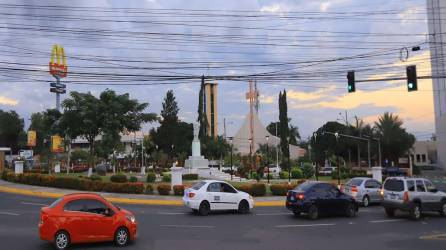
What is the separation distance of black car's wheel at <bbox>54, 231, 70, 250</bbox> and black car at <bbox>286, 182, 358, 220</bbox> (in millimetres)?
10369

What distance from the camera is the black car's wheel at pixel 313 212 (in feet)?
63.8

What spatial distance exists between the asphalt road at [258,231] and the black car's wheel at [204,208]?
1.30 ft

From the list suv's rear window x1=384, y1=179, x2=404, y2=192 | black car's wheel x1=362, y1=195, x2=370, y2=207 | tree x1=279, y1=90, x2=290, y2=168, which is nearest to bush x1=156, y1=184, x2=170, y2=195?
black car's wheel x1=362, y1=195, x2=370, y2=207

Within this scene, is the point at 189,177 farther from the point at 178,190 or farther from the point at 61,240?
the point at 61,240

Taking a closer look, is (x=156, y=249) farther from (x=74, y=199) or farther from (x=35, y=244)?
(x=35, y=244)

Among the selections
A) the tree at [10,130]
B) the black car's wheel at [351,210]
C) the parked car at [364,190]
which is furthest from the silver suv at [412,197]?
the tree at [10,130]

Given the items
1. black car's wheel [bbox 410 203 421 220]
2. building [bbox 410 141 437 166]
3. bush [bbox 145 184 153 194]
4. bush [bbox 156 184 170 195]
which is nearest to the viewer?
black car's wheel [bbox 410 203 421 220]

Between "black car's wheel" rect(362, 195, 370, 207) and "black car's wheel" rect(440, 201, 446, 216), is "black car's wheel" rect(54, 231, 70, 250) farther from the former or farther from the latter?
"black car's wheel" rect(362, 195, 370, 207)

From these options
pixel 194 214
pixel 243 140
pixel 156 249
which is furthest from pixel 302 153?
pixel 156 249

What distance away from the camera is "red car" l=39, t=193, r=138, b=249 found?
39.6 ft

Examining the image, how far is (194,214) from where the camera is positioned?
2122 centimetres

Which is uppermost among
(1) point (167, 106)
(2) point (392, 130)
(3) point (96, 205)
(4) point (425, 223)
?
(1) point (167, 106)

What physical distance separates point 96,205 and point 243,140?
358 feet

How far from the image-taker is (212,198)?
68.5 ft
